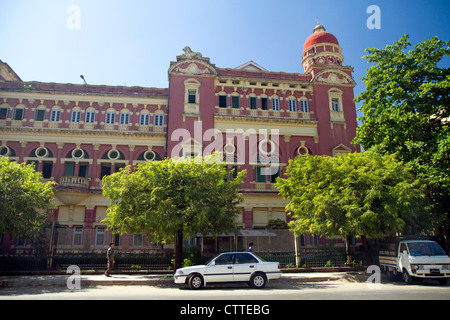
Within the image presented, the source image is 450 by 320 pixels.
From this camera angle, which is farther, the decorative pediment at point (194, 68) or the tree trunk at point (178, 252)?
the decorative pediment at point (194, 68)

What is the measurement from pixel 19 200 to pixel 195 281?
10066 millimetres

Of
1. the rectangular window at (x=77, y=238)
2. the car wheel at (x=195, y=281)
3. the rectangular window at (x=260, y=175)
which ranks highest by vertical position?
the rectangular window at (x=260, y=175)

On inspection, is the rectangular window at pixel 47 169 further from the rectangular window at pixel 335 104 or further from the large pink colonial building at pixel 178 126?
the rectangular window at pixel 335 104

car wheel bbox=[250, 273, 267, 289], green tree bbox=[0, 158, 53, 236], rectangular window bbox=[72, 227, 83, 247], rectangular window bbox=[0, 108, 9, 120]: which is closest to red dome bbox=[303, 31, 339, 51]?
car wheel bbox=[250, 273, 267, 289]

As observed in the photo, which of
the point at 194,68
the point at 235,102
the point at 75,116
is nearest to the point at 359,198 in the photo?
the point at 235,102

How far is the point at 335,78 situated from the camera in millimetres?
31391

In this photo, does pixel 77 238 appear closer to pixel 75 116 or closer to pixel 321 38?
pixel 75 116

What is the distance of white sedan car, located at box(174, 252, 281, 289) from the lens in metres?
13.3

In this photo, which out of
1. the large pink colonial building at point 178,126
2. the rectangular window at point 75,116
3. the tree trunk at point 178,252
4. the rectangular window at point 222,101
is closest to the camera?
the tree trunk at point 178,252

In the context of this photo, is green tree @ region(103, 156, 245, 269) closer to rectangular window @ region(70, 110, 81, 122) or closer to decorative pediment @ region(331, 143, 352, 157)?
rectangular window @ region(70, 110, 81, 122)

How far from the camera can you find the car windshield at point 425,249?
14.0m

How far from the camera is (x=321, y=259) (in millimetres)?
19344

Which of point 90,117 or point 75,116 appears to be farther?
point 90,117

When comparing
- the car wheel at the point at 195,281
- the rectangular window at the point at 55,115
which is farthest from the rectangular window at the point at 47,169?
the car wheel at the point at 195,281
